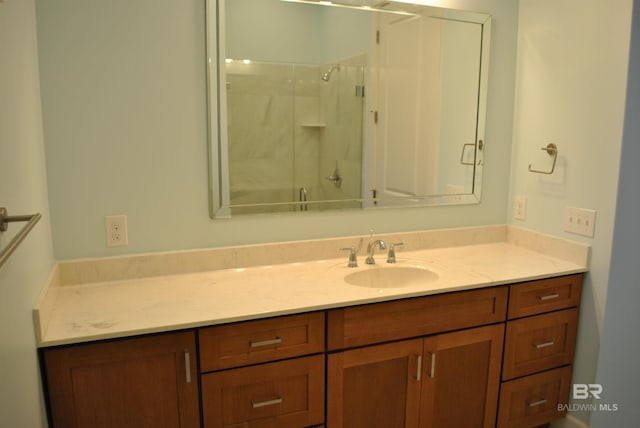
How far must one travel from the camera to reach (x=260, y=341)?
1518 mm

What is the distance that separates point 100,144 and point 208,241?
21.4 inches

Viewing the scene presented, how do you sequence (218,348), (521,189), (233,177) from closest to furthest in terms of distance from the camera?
(218,348)
(233,177)
(521,189)

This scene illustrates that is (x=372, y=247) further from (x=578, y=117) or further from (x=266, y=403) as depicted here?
(x=578, y=117)

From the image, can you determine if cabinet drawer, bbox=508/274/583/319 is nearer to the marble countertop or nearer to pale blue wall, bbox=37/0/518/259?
the marble countertop

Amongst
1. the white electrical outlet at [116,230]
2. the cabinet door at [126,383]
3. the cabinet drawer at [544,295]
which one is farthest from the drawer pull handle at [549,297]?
the white electrical outlet at [116,230]

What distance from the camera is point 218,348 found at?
1473 millimetres

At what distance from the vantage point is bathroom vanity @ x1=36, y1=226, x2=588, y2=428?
140 centimetres

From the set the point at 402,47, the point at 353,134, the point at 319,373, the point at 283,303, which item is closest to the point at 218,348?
the point at 283,303

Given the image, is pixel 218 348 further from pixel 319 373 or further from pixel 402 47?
pixel 402 47

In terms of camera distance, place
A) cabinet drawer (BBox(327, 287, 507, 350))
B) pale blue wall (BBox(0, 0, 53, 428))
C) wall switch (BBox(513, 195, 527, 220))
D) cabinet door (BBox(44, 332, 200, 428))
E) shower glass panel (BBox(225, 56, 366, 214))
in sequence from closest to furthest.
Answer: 1. pale blue wall (BBox(0, 0, 53, 428))
2. cabinet door (BBox(44, 332, 200, 428))
3. cabinet drawer (BBox(327, 287, 507, 350))
4. shower glass panel (BBox(225, 56, 366, 214))
5. wall switch (BBox(513, 195, 527, 220))

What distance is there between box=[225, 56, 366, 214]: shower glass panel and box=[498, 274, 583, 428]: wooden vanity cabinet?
885 millimetres

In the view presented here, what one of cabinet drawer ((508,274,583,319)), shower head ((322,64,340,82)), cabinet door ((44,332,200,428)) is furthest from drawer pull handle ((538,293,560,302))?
cabinet door ((44,332,200,428))

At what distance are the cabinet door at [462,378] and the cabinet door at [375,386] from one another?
2.2 inches

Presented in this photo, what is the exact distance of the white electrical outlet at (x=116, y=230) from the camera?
69.5 inches
